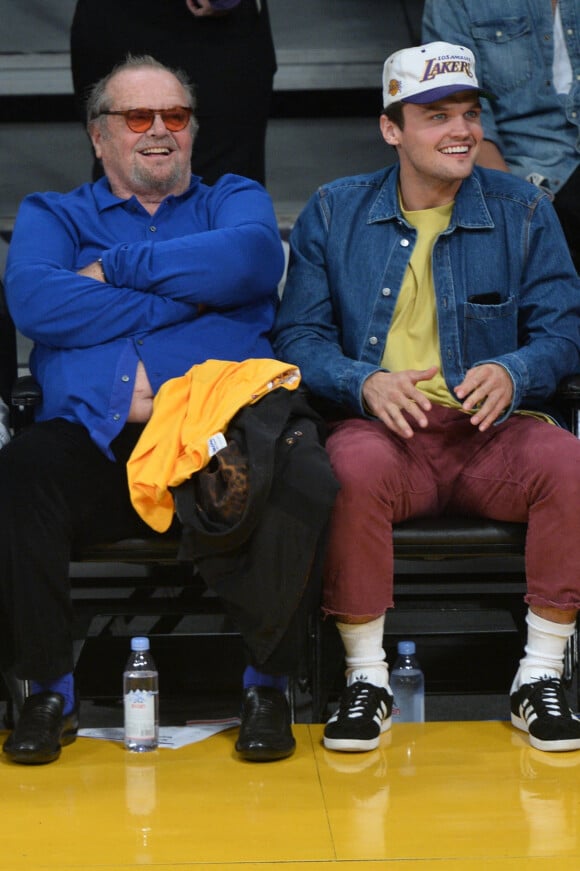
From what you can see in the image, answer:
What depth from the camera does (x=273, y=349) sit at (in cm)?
330

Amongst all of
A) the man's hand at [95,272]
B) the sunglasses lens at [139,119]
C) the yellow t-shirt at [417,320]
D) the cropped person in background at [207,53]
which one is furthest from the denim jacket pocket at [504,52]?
the man's hand at [95,272]

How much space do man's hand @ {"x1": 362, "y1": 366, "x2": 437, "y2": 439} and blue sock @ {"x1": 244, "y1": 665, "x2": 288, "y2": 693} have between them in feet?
1.87

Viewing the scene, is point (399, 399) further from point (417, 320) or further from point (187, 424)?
point (187, 424)

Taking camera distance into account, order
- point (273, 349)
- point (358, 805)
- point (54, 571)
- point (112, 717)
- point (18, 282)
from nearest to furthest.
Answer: point (358, 805) → point (54, 571) → point (18, 282) → point (273, 349) → point (112, 717)

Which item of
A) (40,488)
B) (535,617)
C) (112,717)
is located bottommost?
(112,717)

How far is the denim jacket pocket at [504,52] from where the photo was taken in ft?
12.5

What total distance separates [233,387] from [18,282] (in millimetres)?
600

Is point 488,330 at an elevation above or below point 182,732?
above

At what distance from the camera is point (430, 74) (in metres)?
3.15

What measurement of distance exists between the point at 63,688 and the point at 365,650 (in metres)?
0.62

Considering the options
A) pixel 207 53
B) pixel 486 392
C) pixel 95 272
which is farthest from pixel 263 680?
pixel 207 53

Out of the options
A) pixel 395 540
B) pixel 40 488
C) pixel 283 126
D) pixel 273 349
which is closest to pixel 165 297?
pixel 273 349

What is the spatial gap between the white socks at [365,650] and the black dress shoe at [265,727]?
0.54 feet

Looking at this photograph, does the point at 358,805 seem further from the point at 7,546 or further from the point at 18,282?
the point at 18,282
